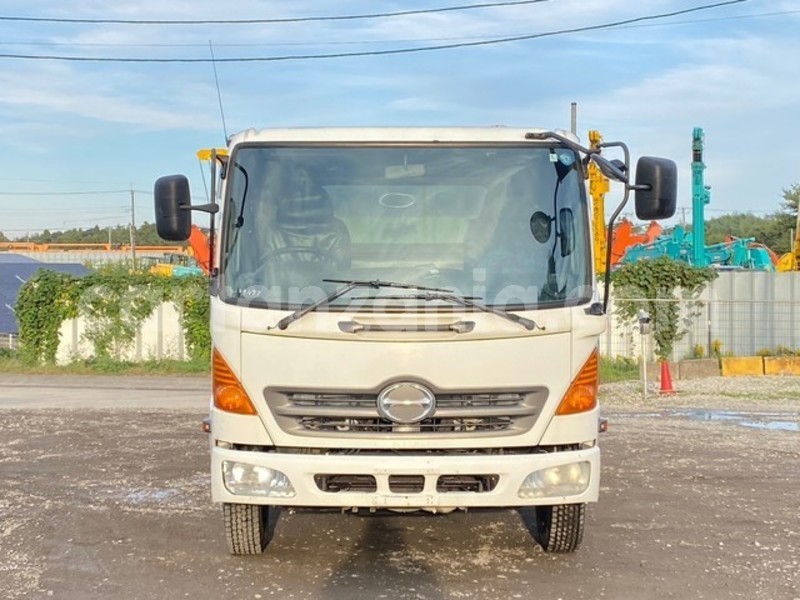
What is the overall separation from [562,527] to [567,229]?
1.90 meters

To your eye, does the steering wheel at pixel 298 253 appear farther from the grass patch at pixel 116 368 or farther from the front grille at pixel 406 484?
the grass patch at pixel 116 368

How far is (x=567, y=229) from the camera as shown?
17.8 feet

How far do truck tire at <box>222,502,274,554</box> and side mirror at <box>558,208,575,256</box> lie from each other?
8.11 feet

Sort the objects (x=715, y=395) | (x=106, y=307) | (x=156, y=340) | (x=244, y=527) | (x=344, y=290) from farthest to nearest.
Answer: (x=156, y=340) < (x=106, y=307) < (x=715, y=395) < (x=244, y=527) < (x=344, y=290)

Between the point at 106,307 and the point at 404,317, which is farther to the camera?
the point at 106,307

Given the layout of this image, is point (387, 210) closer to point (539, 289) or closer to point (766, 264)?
point (539, 289)

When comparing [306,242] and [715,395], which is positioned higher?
[306,242]

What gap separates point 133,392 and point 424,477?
1250 centimetres

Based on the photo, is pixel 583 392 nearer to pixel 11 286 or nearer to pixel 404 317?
pixel 404 317

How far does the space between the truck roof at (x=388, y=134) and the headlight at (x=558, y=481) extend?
200cm

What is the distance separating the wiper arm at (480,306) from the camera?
200 inches

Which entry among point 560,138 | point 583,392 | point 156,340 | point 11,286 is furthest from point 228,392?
point 11,286

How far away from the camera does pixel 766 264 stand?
29.5 m

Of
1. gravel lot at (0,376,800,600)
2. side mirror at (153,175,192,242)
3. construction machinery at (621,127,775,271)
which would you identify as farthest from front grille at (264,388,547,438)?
construction machinery at (621,127,775,271)
